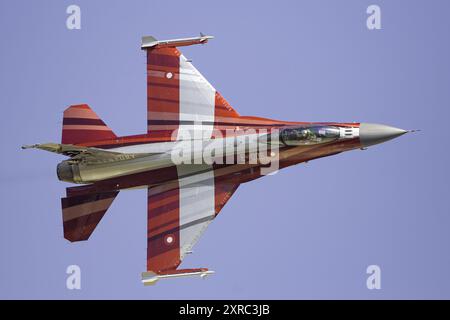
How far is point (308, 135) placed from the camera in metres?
28.9

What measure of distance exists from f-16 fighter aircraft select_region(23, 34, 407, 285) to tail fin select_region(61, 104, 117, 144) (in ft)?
0.09

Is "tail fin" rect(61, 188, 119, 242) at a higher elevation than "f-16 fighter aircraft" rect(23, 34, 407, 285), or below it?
below

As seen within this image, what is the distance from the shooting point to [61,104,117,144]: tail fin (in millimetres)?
29984

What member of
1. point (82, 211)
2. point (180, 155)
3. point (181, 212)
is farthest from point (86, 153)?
point (181, 212)

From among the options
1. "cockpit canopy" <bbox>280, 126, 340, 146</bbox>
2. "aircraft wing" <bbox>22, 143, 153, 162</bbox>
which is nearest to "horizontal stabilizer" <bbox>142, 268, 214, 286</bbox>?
"aircraft wing" <bbox>22, 143, 153, 162</bbox>

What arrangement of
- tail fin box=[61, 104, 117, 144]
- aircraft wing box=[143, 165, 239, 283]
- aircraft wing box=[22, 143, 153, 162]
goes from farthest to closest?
tail fin box=[61, 104, 117, 144], aircraft wing box=[143, 165, 239, 283], aircraft wing box=[22, 143, 153, 162]

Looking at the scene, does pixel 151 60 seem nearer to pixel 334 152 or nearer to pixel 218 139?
pixel 218 139

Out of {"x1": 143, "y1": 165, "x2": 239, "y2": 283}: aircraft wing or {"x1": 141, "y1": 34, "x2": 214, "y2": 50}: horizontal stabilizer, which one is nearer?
{"x1": 143, "y1": 165, "x2": 239, "y2": 283}: aircraft wing

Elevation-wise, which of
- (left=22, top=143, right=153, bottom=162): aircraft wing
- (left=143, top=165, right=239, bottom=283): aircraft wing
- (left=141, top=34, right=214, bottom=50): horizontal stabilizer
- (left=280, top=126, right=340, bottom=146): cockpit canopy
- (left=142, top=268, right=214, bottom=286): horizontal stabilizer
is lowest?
(left=142, top=268, right=214, bottom=286): horizontal stabilizer

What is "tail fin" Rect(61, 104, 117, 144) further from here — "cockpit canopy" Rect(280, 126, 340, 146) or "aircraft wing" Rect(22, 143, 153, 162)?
"cockpit canopy" Rect(280, 126, 340, 146)

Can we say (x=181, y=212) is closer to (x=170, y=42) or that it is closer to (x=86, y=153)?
(x=86, y=153)

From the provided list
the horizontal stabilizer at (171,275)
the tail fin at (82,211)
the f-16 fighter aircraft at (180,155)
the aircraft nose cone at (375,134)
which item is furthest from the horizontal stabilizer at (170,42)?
the horizontal stabilizer at (171,275)

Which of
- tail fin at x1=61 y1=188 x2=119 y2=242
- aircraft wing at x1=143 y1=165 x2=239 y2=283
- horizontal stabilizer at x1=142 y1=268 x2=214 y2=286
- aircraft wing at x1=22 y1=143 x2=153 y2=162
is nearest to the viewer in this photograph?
aircraft wing at x1=22 y1=143 x2=153 y2=162

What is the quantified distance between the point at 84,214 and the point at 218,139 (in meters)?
4.28
